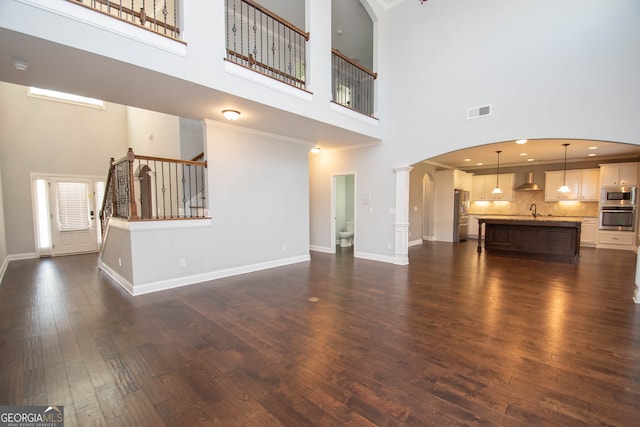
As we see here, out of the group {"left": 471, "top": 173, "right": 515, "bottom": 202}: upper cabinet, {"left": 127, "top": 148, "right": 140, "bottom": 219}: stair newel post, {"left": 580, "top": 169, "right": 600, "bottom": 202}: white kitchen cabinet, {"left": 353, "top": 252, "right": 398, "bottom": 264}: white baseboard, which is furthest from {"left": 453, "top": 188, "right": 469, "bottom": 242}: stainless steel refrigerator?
{"left": 127, "top": 148, "right": 140, "bottom": 219}: stair newel post

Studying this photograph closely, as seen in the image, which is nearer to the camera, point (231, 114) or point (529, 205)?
point (231, 114)

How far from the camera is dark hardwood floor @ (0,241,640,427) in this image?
1852 mm

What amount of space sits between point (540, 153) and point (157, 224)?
32.0 feet

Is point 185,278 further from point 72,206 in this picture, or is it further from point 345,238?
point 72,206

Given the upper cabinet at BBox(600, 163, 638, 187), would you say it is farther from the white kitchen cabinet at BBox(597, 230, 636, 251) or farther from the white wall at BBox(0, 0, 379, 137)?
the white wall at BBox(0, 0, 379, 137)

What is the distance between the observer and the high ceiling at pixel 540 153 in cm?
665

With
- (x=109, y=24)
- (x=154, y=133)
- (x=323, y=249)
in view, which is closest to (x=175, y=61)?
(x=109, y=24)

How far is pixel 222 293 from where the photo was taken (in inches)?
166

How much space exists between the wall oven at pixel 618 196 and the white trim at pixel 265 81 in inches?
359

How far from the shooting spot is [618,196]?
7.75m

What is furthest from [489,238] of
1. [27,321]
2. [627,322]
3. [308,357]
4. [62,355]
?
[27,321]

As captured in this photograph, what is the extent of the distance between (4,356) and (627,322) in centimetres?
649

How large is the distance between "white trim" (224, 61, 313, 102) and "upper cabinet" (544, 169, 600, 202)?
8.94m

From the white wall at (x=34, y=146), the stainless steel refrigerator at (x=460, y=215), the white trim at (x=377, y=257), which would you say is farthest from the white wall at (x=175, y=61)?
the stainless steel refrigerator at (x=460, y=215)
